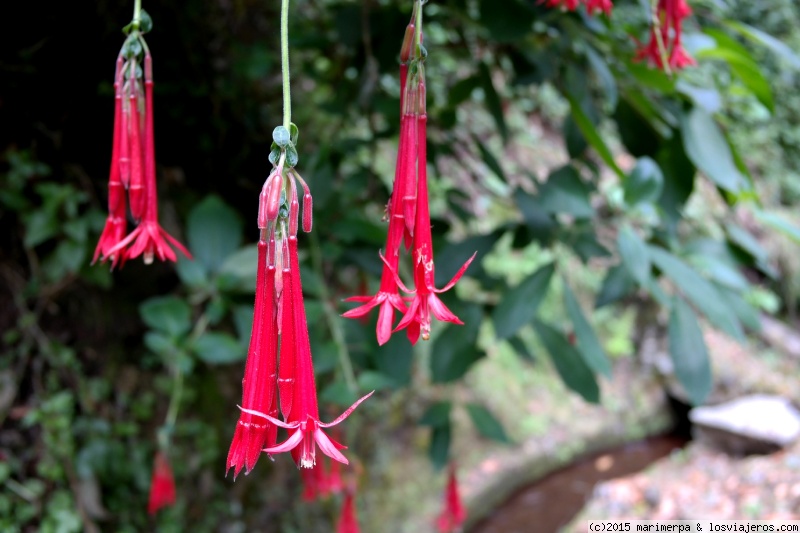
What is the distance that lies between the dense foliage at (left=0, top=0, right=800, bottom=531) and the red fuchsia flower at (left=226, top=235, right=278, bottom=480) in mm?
478

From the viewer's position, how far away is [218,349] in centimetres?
93

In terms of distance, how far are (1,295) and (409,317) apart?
0.97 m

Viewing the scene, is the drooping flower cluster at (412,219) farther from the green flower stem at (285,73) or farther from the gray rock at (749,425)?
the gray rock at (749,425)

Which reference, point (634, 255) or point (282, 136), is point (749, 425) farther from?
point (282, 136)

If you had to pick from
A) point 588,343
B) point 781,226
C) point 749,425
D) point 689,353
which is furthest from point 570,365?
point 749,425

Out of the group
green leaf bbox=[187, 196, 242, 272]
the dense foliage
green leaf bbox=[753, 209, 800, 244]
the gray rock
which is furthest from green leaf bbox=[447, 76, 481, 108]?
the gray rock

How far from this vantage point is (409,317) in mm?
418

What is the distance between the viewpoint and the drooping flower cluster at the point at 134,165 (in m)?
0.53

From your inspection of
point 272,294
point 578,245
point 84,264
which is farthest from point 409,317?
point 84,264

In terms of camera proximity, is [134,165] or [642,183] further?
[642,183]

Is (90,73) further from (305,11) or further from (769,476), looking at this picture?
(769,476)

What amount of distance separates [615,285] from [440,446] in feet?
1.50

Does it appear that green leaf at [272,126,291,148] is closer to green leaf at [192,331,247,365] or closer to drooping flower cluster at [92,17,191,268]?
drooping flower cluster at [92,17,191,268]

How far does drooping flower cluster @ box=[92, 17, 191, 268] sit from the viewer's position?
526 millimetres
